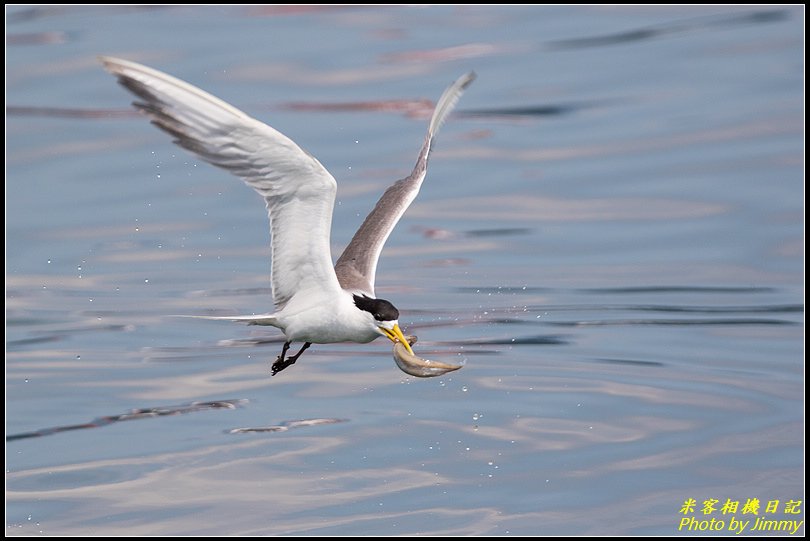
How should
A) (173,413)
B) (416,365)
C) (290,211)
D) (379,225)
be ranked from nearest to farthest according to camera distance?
(290,211) < (416,365) < (379,225) < (173,413)

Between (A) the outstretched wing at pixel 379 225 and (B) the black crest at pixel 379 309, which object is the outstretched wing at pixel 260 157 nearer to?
(B) the black crest at pixel 379 309

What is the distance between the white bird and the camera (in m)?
8.62

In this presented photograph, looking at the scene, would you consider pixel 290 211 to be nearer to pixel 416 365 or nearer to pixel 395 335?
pixel 395 335

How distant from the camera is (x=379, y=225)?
11.0 m

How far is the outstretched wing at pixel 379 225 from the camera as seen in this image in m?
10.7

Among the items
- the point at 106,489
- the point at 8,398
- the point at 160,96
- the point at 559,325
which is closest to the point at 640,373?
the point at 559,325

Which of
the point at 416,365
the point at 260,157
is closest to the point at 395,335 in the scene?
the point at 416,365

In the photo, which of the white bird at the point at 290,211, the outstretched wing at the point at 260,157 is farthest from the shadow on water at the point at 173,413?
the outstretched wing at the point at 260,157

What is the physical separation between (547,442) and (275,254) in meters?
5.17

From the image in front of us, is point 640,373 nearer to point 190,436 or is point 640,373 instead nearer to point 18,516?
point 190,436

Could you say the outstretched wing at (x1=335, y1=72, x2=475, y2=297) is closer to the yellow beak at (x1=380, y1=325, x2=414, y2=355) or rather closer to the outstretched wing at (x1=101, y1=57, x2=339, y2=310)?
the yellow beak at (x1=380, y1=325, x2=414, y2=355)

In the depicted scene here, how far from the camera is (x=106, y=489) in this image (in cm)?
1352

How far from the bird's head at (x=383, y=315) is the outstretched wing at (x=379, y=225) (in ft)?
1.34

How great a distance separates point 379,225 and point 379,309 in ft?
4.69
